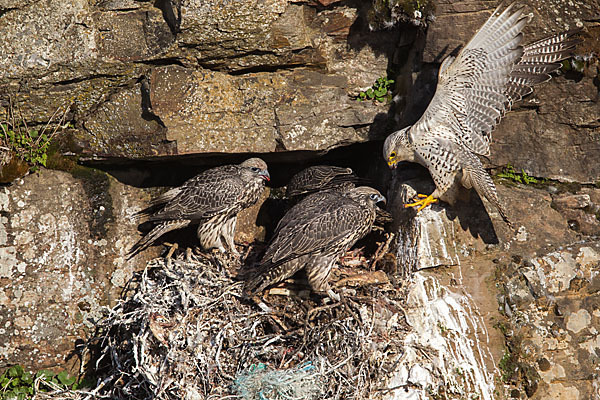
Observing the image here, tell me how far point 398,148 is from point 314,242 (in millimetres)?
1131

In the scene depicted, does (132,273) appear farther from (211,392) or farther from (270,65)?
(270,65)

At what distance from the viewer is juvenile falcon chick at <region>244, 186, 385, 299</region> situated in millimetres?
6043


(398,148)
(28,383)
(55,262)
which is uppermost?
(398,148)

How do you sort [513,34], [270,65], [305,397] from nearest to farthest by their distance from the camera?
[305,397] < [513,34] < [270,65]

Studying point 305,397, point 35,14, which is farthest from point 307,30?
point 305,397

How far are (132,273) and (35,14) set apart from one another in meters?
2.59

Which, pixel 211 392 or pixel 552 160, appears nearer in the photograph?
pixel 211 392

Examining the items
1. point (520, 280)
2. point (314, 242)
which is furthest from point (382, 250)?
point (520, 280)

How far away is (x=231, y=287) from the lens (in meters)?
6.20

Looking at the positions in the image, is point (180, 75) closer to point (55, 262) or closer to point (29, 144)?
point (29, 144)

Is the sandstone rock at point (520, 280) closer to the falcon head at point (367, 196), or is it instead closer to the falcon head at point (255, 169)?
the falcon head at point (367, 196)

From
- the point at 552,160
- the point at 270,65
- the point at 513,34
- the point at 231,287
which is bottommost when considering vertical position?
the point at 231,287

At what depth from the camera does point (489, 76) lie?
6086 mm

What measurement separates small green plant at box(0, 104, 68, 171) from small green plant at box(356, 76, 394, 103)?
2883mm
